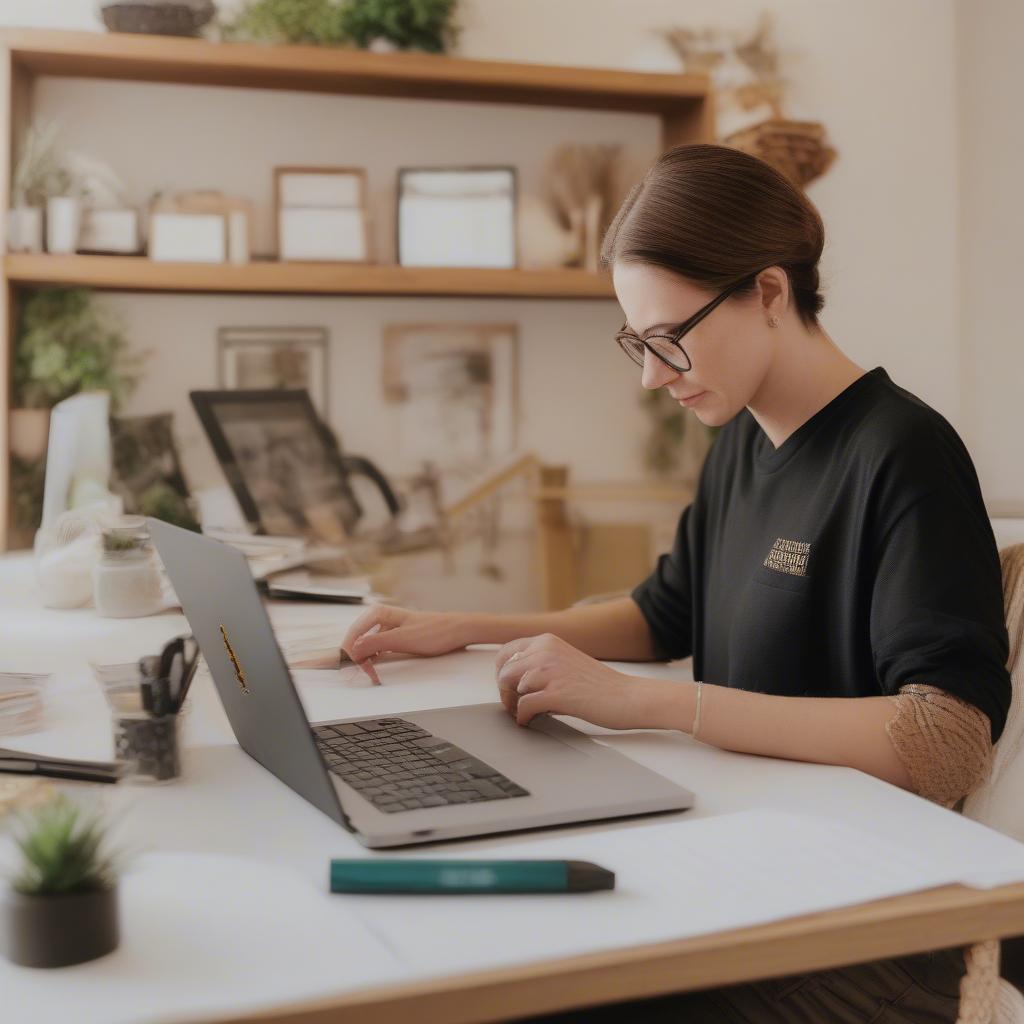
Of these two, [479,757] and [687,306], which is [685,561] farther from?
[479,757]

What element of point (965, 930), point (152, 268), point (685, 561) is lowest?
point (965, 930)

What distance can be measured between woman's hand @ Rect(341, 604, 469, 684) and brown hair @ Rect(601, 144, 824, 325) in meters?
0.50

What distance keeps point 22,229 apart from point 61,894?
2.50 meters

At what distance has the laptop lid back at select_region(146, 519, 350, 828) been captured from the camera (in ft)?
2.78

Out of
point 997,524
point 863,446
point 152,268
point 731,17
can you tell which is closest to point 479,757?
point 863,446

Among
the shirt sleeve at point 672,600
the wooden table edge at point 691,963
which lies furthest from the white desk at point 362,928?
the shirt sleeve at point 672,600

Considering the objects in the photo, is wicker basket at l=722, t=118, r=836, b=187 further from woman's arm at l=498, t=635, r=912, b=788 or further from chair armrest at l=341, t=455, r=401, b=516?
woman's arm at l=498, t=635, r=912, b=788

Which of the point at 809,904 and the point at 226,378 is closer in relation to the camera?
the point at 809,904

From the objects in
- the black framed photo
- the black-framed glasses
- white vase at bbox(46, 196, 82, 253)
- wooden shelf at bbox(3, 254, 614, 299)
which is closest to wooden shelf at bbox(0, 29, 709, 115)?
white vase at bbox(46, 196, 82, 253)

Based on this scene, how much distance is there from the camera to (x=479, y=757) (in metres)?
1.01

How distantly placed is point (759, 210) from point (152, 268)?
77.6 inches

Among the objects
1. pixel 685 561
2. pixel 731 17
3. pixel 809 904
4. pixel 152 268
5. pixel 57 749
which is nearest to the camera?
pixel 809 904

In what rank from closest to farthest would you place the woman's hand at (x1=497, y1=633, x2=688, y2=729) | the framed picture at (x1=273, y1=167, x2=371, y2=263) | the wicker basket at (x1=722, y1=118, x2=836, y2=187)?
the woman's hand at (x1=497, y1=633, x2=688, y2=729)
the framed picture at (x1=273, y1=167, x2=371, y2=263)
the wicker basket at (x1=722, y1=118, x2=836, y2=187)

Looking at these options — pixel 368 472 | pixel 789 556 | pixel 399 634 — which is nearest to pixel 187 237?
pixel 368 472
